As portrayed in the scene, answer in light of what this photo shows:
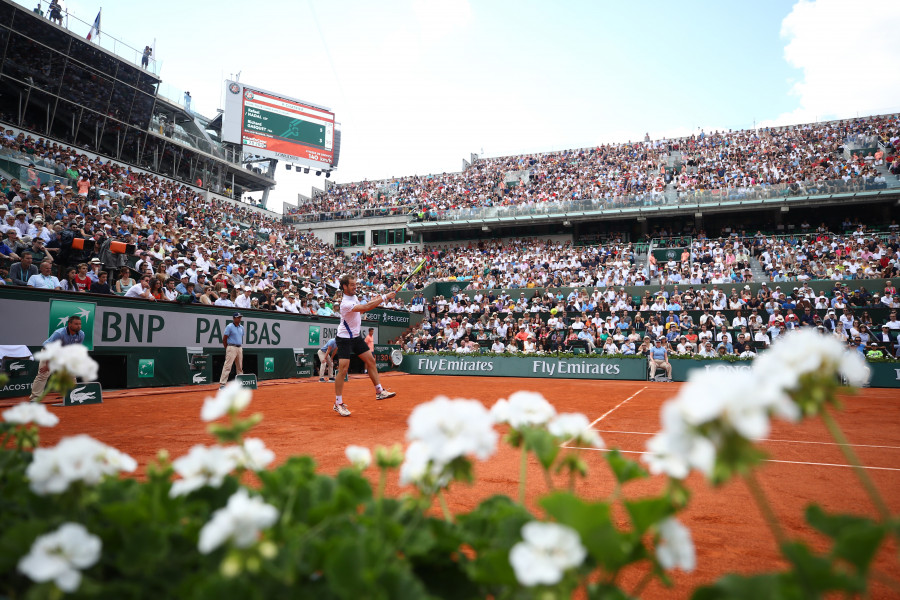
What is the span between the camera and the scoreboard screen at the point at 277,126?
129 ft

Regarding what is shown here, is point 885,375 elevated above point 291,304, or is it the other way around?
point 291,304

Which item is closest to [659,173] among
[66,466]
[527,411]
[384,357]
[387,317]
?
[387,317]

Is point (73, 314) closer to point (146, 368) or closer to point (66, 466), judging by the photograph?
point (146, 368)

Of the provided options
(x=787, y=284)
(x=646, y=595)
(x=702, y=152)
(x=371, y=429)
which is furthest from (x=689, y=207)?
(x=646, y=595)

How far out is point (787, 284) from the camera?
72.4ft

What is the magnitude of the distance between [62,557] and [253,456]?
53cm

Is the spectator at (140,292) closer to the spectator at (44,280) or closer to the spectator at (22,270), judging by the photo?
the spectator at (44,280)

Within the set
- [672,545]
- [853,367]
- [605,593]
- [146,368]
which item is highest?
[853,367]

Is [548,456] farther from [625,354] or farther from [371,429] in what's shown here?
[625,354]

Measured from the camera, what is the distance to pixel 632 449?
5656 mm

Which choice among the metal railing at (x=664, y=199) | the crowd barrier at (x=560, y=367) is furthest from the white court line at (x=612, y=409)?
the metal railing at (x=664, y=199)

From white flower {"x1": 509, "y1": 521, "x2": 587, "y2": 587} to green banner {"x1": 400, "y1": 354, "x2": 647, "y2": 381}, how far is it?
18.3m

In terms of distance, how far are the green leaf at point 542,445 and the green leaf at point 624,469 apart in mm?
134

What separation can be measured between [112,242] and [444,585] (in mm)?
15442
